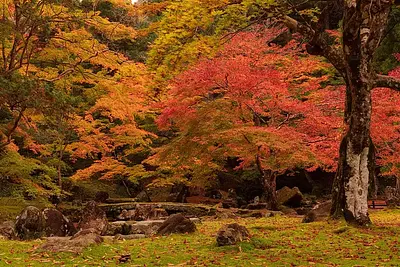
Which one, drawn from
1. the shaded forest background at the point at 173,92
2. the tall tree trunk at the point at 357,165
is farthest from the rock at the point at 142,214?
the tall tree trunk at the point at 357,165

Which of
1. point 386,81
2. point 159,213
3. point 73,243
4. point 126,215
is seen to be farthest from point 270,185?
point 73,243

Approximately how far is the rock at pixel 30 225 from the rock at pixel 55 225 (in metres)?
0.21

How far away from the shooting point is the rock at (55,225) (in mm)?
11867

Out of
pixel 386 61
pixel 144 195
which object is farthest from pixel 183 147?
pixel 386 61

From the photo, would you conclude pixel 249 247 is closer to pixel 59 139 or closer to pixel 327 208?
pixel 327 208

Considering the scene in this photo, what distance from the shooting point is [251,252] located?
770cm

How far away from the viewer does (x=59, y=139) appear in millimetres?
19922

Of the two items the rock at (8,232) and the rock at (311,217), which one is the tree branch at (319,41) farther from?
the rock at (8,232)

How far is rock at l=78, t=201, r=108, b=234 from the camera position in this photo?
12.6 metres

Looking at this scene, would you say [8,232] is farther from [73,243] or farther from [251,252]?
[251,252]

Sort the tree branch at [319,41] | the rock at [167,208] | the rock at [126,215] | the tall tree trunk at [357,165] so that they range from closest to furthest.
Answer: the tall tree trunk at [357,165] < the tree branch at [319,41] < the rock at [126,215] < the rock at [167,208]

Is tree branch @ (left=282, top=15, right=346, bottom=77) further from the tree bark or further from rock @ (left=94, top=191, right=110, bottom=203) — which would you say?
rock @ (left=94, top=191, right=110, bottom=203)

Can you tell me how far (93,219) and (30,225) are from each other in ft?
6.33

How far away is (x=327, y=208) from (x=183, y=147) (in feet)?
20.3
